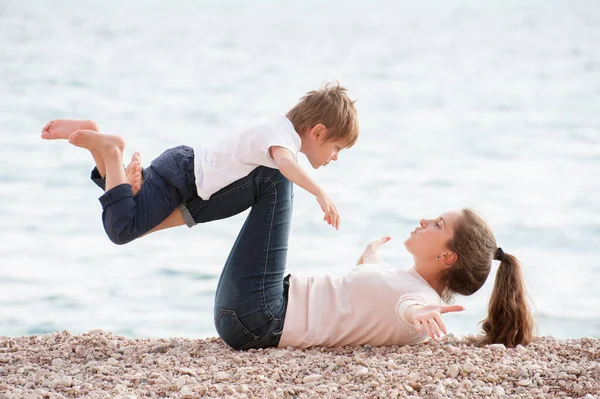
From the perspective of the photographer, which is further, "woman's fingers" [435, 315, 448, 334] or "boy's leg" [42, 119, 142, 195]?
"boy's leg" [42, 119, 142, 195]

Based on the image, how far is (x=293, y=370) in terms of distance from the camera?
298 cm

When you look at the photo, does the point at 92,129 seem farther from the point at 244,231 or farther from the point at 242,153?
the point at 244,231

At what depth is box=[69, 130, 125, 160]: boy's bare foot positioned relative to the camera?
3285mm

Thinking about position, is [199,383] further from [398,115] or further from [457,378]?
[398,115]

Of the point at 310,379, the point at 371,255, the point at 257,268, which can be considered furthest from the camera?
the point at 371,255

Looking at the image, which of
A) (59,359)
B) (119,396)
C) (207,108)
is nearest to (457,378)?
(119,396)

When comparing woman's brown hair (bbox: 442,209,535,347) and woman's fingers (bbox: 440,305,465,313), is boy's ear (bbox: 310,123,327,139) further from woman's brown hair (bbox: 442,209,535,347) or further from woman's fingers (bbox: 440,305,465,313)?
woman's fingers (bbox: 440,305,465,313)

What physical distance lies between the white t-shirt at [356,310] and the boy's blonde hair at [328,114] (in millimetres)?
593

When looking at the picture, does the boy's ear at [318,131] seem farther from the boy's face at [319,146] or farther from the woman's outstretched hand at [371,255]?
the woman's outstretched hand at [371,255]

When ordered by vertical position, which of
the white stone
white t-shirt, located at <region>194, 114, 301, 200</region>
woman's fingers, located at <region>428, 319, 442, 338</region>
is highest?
white t-shirt, located at <region>194, 114, 301, 200</region>

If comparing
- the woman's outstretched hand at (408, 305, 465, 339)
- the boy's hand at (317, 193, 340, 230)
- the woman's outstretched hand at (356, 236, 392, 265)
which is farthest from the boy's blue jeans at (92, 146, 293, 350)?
the woman's outstretched hand at (408, 305, 465, 339)

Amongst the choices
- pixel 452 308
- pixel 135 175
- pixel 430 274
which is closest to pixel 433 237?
pixel 430 274

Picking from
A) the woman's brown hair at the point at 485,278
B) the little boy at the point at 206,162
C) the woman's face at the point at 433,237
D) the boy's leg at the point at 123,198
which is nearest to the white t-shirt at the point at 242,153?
the little boy at the point at 206,162

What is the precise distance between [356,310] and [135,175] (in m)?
1.09
